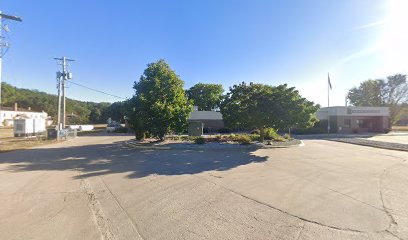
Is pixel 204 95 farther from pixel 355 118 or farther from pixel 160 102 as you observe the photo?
pixel 160 102

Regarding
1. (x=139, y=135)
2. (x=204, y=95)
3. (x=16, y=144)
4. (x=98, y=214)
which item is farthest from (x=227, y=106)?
(x=204, y=95)

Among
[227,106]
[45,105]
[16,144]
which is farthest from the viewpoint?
[45,105]

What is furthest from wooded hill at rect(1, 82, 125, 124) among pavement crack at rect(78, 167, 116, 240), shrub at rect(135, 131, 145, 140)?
pavement crack at rect(78, 167, 116, 240)

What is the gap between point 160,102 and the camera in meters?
19.0

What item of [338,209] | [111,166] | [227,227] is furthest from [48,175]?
[338,209]

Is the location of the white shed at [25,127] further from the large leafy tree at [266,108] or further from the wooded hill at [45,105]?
the wooded hill at [45,105]

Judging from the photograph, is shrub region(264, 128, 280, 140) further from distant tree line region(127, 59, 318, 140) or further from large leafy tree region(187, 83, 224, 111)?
large leafy tree region(187, 83, 224, 111)

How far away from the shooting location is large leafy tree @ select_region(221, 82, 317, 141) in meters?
17.2

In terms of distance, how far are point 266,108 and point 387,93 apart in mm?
58176

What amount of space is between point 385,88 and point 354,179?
64.4 m

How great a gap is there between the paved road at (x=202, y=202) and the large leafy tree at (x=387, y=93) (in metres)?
59.1

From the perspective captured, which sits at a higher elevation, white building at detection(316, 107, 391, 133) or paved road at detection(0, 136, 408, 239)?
white building at detection(316, 107, 391, 133)

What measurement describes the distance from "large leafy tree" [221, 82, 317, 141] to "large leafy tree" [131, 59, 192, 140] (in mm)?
4075

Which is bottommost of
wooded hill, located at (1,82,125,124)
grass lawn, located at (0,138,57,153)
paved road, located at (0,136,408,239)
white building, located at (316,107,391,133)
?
paved road, located at (0,136,408,239)
